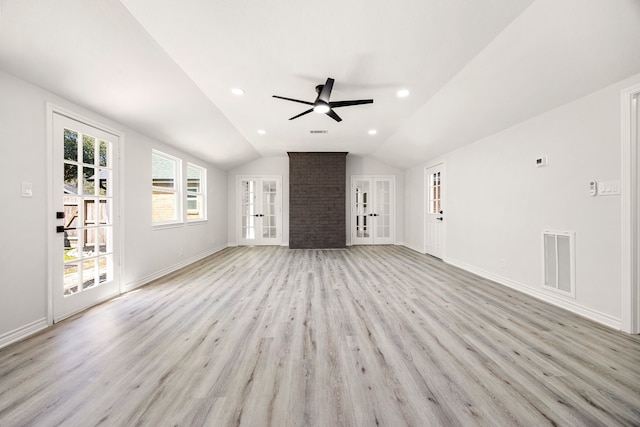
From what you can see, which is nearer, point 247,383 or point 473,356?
point 247,383

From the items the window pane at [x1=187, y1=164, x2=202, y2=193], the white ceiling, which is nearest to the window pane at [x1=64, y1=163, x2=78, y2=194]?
the white ceiling

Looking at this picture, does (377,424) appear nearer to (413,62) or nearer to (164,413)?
(164,413)

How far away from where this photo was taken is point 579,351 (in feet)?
5.82

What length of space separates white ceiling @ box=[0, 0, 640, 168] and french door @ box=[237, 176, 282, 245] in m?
3.54

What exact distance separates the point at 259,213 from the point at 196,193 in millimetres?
1946

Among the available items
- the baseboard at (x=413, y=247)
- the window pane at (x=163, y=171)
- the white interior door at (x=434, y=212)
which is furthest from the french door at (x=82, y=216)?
the baseboard at (x=413, y=247)

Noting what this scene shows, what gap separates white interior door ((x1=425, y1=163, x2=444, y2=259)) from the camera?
5102 mm

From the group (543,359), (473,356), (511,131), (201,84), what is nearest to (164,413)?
(473,356)

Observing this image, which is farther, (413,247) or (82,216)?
(413,247)

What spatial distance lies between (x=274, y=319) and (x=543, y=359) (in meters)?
2.14

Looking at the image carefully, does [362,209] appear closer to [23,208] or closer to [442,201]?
[442,201]

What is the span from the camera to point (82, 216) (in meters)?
2.56

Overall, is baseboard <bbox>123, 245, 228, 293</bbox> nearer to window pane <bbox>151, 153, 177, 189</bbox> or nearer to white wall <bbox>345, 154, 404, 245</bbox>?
window pane <bbox>151, 153, 177, 189</bbox>

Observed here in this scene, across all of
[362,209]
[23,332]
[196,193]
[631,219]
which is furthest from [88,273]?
[362,209]
